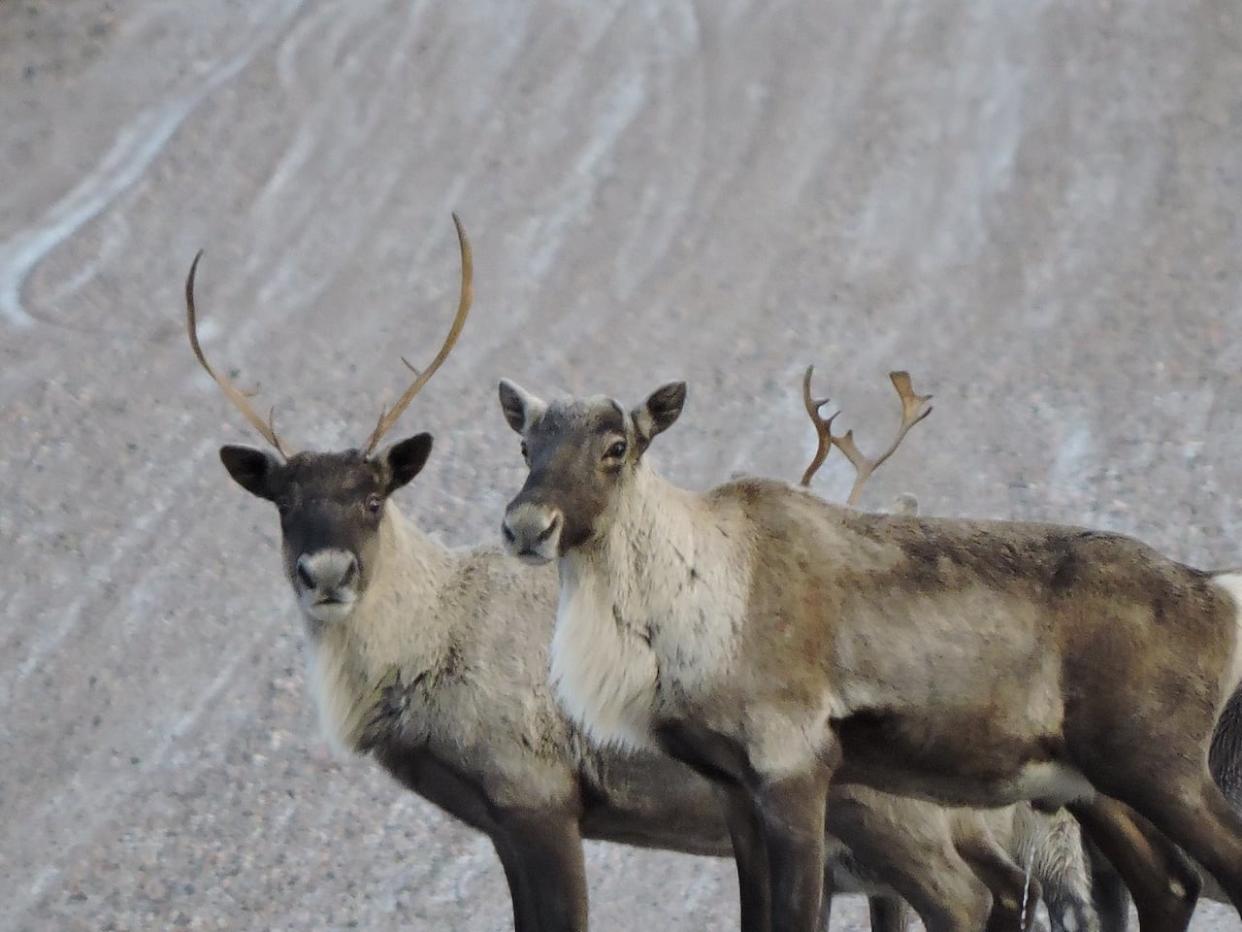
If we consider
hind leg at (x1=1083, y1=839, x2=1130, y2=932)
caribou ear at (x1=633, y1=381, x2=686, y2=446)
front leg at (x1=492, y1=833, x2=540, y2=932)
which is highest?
caribou ear at (x1=633, y1=381, x2=686, y2=446)

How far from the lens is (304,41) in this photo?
90.2ft

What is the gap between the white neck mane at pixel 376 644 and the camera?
9070mm

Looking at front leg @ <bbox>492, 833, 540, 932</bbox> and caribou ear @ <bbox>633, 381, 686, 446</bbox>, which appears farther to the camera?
front leg @ <bbox>492, 833, 540, 932</bbox>

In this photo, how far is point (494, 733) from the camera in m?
8.82

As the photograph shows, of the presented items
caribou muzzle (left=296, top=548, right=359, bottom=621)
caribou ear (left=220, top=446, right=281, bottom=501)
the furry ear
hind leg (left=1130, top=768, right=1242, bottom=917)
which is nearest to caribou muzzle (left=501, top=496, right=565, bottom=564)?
the furry ear

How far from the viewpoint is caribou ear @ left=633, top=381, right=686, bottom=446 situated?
8.05 m

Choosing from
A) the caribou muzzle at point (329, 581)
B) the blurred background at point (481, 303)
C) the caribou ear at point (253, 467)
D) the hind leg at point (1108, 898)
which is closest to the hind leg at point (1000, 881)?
the hind leg at point (1108, 898)

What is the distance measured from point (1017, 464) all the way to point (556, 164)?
8.21 m

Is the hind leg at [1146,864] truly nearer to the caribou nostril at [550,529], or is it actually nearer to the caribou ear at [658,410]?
the caribou ear at [658,410]

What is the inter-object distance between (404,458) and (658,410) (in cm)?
156

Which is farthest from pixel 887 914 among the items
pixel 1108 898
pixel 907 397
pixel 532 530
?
pixel 532 530

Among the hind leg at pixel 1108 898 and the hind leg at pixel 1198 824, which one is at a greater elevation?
the hind leg at pixel 1198 824

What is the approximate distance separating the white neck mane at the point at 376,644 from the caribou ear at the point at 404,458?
0.45 ft

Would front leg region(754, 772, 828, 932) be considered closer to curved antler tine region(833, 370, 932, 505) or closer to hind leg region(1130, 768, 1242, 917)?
hind leg region(1130, 768, 1242, 917)
